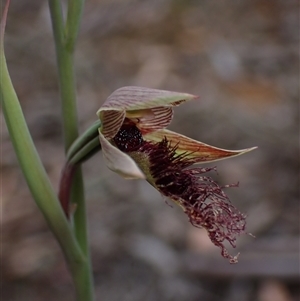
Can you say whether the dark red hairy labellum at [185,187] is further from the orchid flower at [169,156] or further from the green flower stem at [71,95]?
the green flower stem at [71,95]

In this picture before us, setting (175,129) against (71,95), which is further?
(175,129)

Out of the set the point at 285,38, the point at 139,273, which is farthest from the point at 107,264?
the point at 285,38

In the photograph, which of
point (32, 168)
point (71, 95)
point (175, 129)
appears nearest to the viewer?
point (32, 168)

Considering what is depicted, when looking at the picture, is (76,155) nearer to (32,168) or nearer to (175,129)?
(32,168)

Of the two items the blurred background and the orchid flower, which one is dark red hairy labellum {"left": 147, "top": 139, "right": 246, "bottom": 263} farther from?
the blurred background

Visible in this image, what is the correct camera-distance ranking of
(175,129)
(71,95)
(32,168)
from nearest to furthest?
(32,168), (71,95), (175,129)

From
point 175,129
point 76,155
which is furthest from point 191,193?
point 175,129

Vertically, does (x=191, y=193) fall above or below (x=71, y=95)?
below
